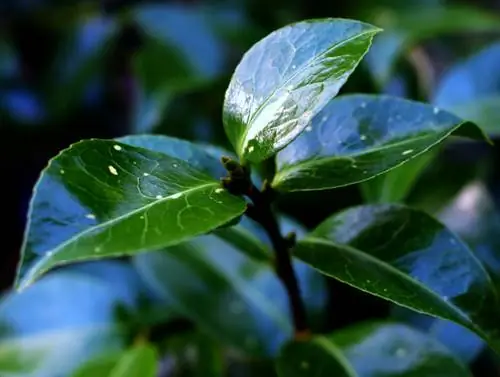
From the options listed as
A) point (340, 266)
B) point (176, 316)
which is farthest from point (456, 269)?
point (176, 316)

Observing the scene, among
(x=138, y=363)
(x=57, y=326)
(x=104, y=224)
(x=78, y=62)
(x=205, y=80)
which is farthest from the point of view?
(x=78, y=62)

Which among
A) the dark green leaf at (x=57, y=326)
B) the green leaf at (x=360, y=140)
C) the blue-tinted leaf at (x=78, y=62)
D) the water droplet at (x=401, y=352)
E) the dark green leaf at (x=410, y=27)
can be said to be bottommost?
the water droplet at (x=401, y=352)

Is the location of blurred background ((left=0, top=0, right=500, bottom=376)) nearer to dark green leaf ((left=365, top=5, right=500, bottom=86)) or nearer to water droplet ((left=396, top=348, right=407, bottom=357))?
dark green leaf ((left=365, top=5, right=500, bottom=86))

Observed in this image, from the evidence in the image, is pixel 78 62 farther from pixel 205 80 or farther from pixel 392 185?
pixel 392 185

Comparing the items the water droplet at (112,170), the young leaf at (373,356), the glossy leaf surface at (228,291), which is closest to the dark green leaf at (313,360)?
the young leaf at (373,356)

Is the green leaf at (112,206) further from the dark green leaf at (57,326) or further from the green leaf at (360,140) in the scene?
the dark green leaf at (57,326)

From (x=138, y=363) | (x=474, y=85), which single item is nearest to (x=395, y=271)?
(x=138, y=363)
